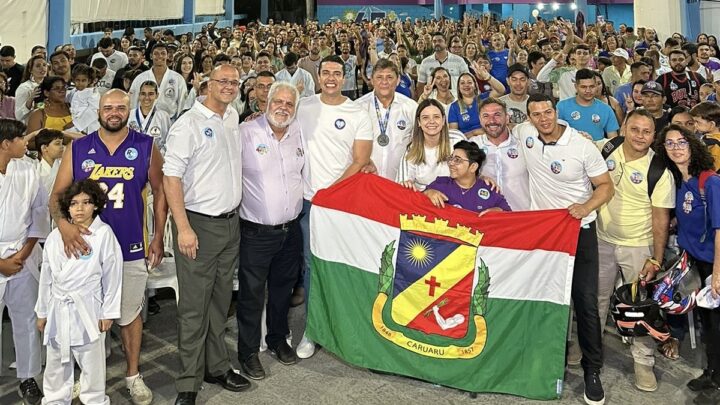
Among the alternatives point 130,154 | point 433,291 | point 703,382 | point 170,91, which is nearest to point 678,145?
point 703,382

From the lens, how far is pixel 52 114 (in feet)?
21.2

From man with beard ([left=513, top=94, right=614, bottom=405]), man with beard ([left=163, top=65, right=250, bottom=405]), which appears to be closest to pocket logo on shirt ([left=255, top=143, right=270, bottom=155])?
man with beard ([left=163, top=65, right=250, bottom=405])

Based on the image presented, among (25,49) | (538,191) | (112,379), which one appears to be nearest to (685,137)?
(538,191)

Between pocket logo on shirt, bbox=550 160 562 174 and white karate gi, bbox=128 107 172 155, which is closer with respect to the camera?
pocket logo on shirt, bbox=550 160 562 174

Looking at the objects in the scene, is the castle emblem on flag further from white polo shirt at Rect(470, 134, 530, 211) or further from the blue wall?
the blue wall

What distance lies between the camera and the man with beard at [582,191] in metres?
4.23

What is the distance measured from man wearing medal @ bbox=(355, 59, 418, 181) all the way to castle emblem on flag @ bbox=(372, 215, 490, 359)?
0.78 m

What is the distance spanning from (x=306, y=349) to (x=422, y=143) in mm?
1646

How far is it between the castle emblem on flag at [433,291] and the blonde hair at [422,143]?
0.48 m

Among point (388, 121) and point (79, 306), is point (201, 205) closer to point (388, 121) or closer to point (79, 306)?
point (79, 306)

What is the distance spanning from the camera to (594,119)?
5.97 m

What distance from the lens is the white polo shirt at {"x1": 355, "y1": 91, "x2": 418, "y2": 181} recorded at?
5.15 m

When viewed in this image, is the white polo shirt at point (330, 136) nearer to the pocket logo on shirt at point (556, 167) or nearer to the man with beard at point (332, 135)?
the man with beard at point (332, 135)

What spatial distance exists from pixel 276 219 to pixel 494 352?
5.26 ft
